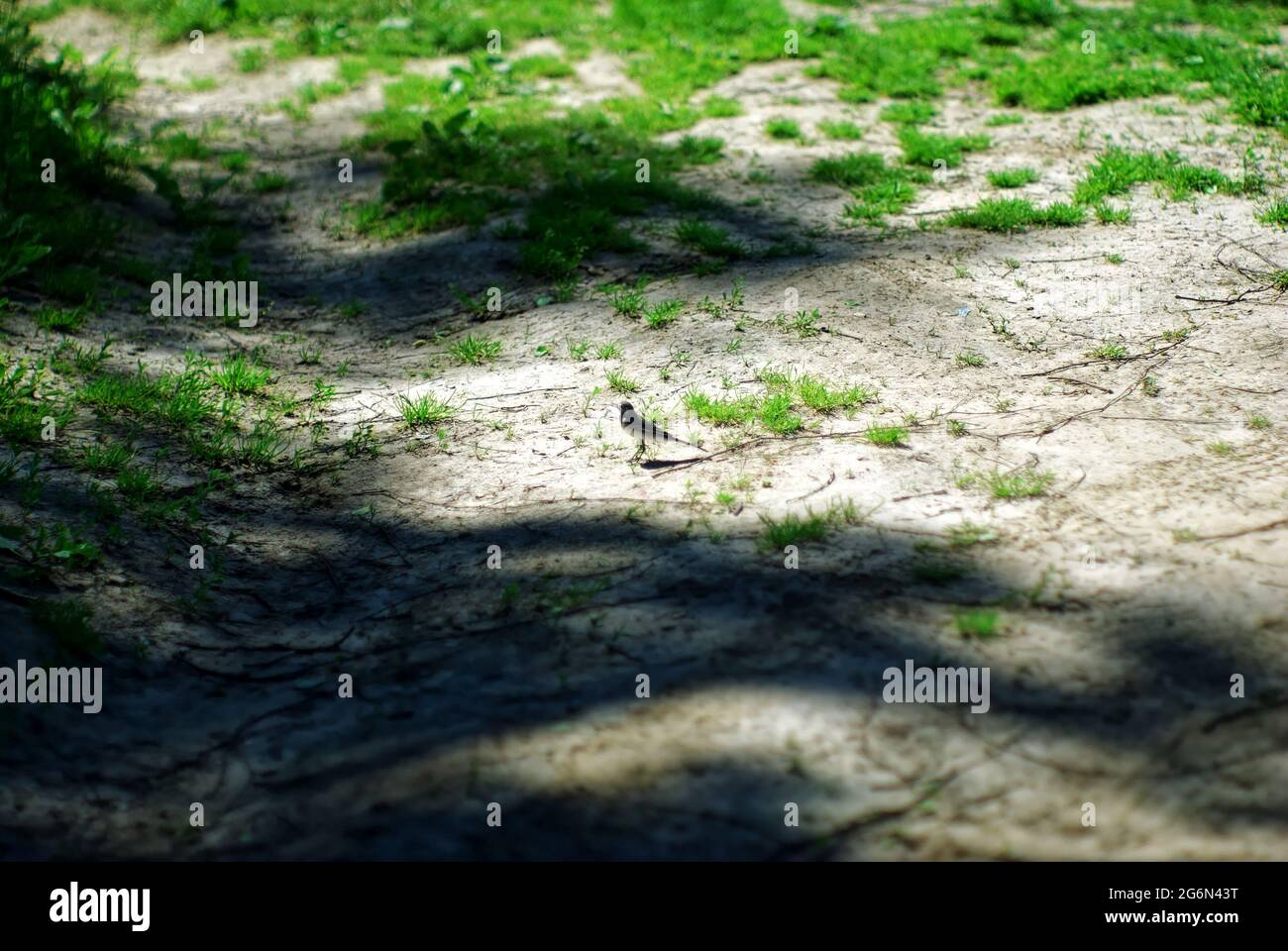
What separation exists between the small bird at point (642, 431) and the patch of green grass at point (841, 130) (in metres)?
5.05

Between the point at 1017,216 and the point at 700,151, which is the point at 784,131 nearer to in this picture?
the point at 700,151

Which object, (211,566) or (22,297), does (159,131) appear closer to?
(22,297)

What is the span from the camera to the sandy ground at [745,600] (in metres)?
3.40

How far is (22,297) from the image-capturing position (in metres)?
7.11

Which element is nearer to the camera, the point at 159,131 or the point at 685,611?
the point at 685,611

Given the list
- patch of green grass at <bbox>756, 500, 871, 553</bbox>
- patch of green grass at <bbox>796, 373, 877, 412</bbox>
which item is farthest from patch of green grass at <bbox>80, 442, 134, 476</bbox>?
patch of green grass at <bbox>796, 373, 877, 412</bbox>

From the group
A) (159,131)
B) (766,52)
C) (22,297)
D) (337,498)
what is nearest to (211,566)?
Result: (337,498)

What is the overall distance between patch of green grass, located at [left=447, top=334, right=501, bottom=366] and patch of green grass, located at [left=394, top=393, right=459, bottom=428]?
2.01 ft

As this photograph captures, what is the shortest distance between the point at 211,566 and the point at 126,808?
61.0 inches

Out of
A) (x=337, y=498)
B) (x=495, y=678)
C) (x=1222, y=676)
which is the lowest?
(x=337, y=498)

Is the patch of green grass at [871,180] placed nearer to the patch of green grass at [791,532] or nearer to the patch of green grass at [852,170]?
the patch of green grass at [852,170]
